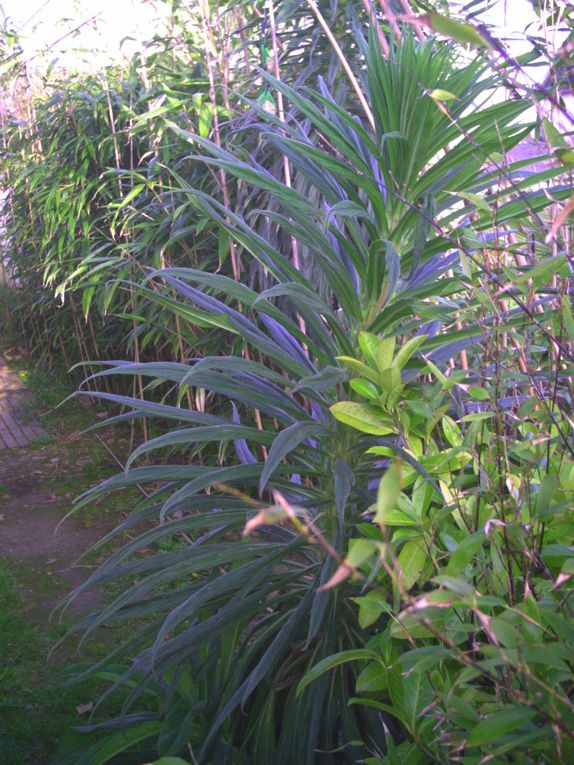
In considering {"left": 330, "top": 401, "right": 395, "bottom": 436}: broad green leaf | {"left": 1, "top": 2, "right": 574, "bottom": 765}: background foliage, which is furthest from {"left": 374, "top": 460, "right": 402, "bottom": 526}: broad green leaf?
{"left": 330, "top": 401, "right": 395, "bottom": 436}: broad green leaf

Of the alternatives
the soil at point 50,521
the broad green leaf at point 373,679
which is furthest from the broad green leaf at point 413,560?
the soil at point 50,521

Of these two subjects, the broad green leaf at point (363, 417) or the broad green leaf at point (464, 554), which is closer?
the broad green leaf at point (464, 554)

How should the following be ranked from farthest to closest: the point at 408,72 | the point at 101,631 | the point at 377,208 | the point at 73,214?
the point at 73,214, the point at 101,631, the point at 377,208, the point at 408,72

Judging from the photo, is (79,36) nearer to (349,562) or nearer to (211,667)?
(211,667)

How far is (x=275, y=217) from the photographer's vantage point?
5.79ft

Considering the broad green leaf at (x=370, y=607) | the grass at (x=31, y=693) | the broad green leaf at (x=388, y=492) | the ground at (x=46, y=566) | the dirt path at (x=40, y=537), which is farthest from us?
the dirt path at (x=40, y=537)

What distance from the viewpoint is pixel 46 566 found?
12.5ft

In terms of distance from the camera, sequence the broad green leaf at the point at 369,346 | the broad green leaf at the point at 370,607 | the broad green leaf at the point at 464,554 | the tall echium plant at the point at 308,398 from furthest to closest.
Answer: the tall echium plant at the point at 308,398 → the broad green leaf at the point at 369,346 → the broad green leaf at the point at 370,607 → the broad green leaf at the point at 464,554

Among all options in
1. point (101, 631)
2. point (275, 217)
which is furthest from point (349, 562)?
point (101, 631)

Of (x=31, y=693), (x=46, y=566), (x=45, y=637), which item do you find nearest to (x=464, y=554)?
(x=31, y=693)

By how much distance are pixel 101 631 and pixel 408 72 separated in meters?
2.50

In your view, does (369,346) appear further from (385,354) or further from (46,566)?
(46,566)

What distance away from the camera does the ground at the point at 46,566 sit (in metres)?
2.63

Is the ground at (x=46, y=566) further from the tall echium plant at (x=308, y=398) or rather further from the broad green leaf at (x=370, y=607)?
the broad green leaf at (x=370, y=607)
